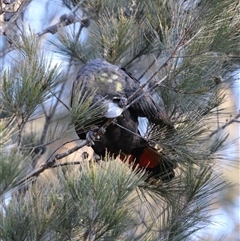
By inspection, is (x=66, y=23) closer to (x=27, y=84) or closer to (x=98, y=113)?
(x=98, y=113)

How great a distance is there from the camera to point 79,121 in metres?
1.59

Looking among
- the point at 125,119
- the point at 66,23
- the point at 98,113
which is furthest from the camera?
the point at 66,23

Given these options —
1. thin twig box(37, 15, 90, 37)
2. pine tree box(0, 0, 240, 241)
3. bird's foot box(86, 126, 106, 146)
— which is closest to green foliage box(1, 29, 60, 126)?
pine tree box(0, 0, 240, 241)

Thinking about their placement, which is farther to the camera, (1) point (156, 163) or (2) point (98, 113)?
(1) point (156, 163)

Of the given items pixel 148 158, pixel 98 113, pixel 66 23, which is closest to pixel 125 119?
pixel 148 158

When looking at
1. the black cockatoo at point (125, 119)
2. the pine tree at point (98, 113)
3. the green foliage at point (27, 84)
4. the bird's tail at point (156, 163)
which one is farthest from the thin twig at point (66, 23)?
the green foliage at point (27, 84)

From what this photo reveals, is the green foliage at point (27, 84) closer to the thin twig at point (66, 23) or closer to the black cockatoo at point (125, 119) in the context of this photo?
the black cockatoo at point (125, 119)

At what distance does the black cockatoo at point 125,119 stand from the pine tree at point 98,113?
0.14 feet

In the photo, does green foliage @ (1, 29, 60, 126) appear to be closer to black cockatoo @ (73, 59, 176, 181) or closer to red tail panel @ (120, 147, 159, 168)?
black cockatoo @ (73, 59, 176, 181)

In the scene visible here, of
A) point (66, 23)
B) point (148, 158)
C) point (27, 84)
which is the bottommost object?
point (27, 84)

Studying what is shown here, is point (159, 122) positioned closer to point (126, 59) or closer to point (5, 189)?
point (126, 59)

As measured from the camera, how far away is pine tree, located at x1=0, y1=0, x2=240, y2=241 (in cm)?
141

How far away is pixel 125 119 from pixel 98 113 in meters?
0.39

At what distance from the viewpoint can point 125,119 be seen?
2.04m
